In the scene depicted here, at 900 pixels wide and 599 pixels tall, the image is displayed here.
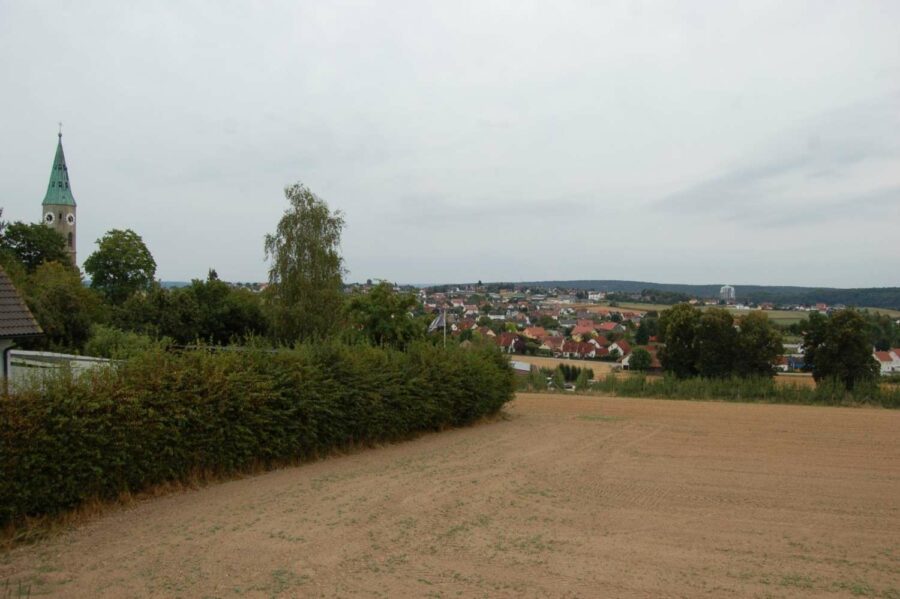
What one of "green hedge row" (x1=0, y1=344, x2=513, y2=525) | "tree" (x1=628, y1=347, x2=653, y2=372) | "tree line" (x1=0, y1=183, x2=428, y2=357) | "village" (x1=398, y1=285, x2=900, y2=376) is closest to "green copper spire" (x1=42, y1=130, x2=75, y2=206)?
"village" (x1=398, y1=285, x2=900, y2=376)

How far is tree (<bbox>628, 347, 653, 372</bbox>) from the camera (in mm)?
49062

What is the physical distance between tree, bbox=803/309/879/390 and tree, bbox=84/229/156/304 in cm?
4980

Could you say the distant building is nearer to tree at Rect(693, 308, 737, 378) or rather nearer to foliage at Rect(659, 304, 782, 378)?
foliage at Rect(659, 304, 782, 378)

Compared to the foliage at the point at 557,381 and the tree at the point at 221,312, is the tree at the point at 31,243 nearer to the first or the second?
the tree at the point at 221,312

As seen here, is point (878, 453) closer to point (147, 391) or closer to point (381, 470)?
point (381, 470)

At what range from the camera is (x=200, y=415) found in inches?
443

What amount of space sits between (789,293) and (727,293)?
31.4 ft

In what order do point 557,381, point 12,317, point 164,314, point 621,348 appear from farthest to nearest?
point 621,348, point 164,314, point 557,381, point 12,317

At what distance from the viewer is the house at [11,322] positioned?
1309 cm

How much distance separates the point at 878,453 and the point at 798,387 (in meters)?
15.7

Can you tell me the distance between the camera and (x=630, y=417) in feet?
74.6

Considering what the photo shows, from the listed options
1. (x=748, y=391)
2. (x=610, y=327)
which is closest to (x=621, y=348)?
(x=610, y=327)

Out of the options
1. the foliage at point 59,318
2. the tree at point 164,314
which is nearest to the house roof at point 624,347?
the tree at point 164,314

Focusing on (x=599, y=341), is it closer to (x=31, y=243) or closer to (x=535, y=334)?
(x=535, y=334)
